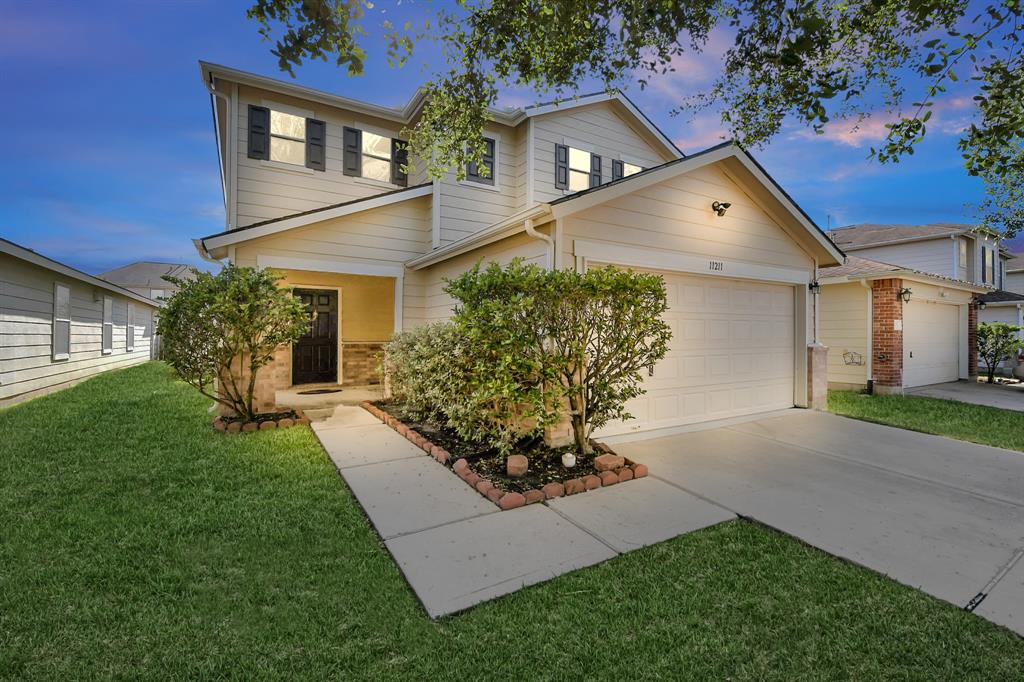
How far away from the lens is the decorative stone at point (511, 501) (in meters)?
3.83

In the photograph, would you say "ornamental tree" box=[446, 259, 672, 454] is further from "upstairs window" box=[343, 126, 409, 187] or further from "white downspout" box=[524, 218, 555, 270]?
"upstairs window" box=[343, 126, 409, 187]

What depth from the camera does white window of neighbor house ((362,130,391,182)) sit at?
32.0ft

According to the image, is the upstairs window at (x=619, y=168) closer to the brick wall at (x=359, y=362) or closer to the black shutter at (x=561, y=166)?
the black shutter at (x=561, y=166)

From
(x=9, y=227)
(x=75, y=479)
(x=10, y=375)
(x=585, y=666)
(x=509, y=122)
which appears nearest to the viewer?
(x=585, y=666)

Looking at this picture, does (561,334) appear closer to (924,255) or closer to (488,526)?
(488,526)

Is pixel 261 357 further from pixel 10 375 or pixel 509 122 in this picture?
pixel 509 122

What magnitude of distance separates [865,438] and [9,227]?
121325 millimetres

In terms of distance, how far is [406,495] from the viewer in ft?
13.4

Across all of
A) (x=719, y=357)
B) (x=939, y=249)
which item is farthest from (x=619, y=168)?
(x=939, y=249)

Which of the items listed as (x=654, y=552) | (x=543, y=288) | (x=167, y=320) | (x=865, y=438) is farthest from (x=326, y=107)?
(x=865, y=438)

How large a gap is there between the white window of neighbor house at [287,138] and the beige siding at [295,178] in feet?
0.64

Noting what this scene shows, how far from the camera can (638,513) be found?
369 centimetres

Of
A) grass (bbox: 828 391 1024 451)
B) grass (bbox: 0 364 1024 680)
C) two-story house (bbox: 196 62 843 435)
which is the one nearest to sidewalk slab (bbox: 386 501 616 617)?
grass (bbox: 0 364 1024 680)

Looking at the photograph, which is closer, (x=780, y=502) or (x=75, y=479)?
(x=780, y=502)
